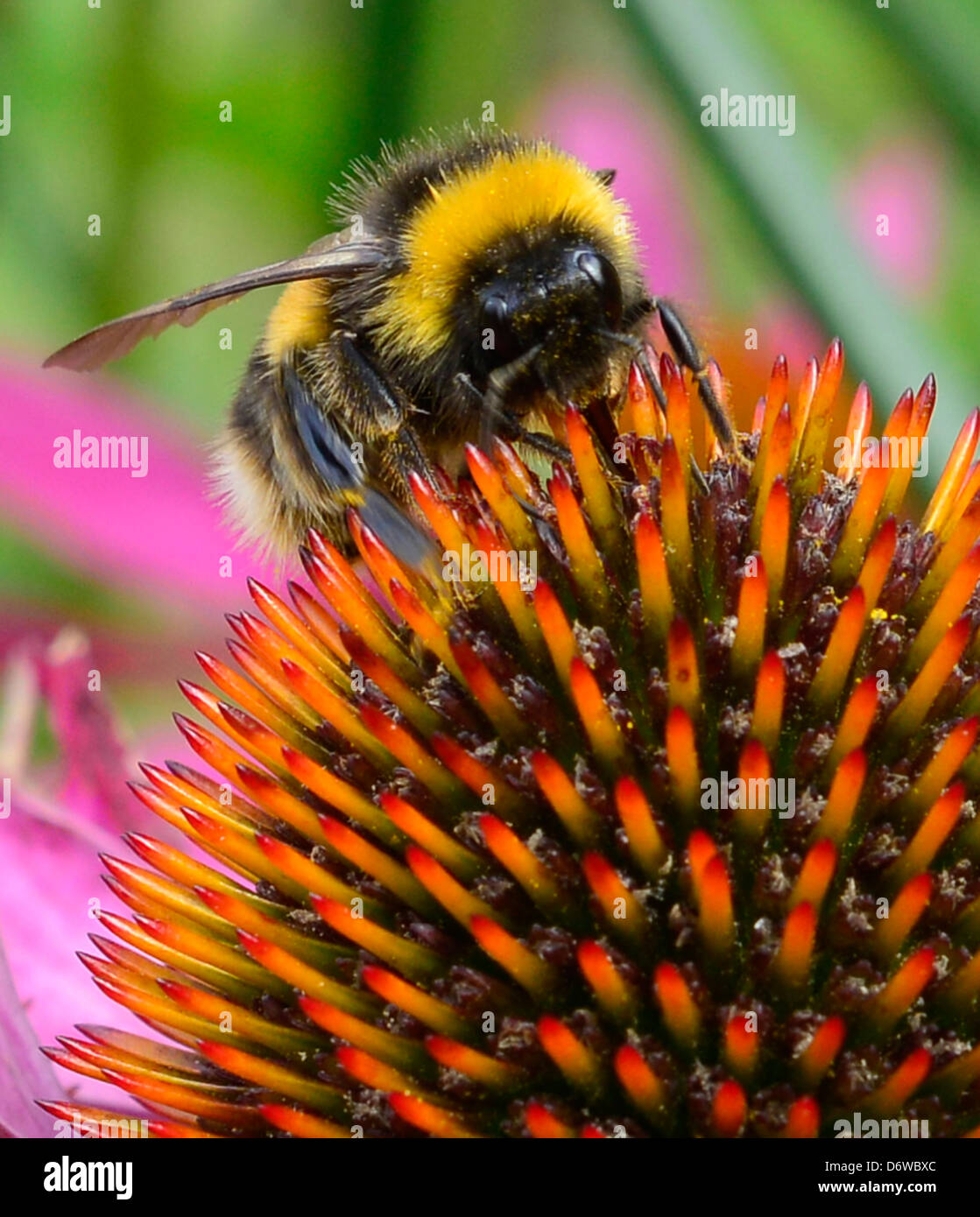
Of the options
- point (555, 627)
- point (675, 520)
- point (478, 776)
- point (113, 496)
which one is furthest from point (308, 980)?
point (113, 496)

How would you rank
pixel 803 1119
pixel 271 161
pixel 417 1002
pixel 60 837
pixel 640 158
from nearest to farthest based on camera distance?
pixel 803 1119
pixel 417 1002
pixel 60 837
pixel 640 158
pixel 271 161

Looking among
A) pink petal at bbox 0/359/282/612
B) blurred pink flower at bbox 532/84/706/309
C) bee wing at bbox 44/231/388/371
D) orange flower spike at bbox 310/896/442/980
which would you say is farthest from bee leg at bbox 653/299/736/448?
blurred pink flower at bbox 532/84/706/309

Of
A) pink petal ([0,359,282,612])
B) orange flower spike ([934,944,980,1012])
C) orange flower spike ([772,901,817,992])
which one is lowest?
orange flower spike ([934,944,980,1012])

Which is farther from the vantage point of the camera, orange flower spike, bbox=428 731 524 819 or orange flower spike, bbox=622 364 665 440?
orange flower spike, bbox=622 364 665 440

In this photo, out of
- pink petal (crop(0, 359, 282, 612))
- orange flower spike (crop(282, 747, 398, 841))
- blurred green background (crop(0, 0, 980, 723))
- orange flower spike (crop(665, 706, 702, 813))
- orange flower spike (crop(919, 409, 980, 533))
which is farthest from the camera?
blurred green background (crop(0, 0, 980, 723))

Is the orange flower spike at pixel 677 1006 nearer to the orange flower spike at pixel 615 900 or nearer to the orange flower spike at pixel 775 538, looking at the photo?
the orange flower spike at pixel 615 900

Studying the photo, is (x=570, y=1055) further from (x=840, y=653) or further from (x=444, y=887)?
(x=840, y=653)

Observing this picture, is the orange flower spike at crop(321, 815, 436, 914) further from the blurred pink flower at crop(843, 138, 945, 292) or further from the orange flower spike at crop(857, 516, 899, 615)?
the blurred pink flower at crop(843, 138, 945, 292)

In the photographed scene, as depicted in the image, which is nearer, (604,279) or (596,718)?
(596,718)
